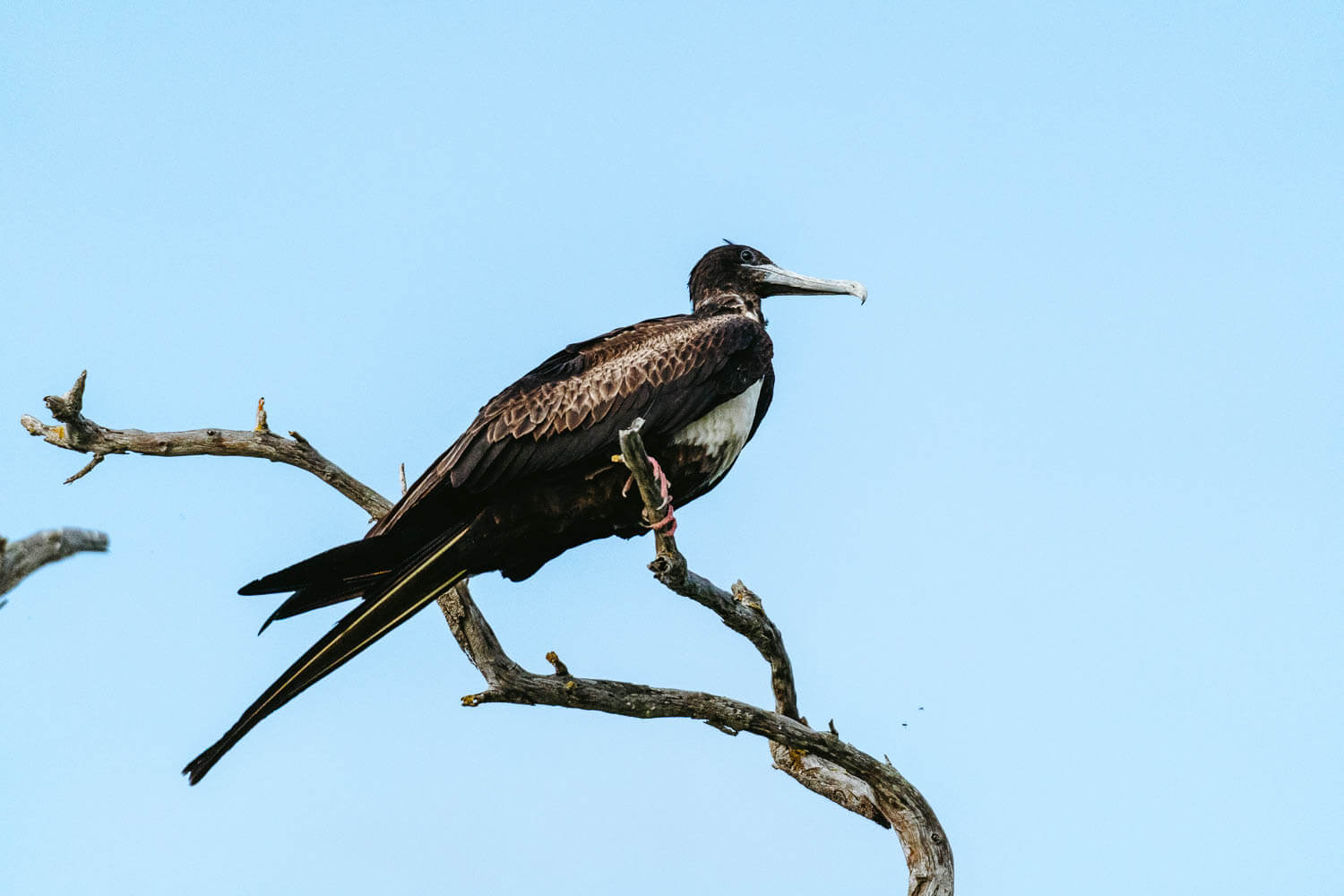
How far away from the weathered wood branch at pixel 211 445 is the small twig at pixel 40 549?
288 centimetres

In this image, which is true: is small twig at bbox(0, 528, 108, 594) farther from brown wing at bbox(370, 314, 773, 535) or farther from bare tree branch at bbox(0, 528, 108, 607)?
brown wing at bbox(370, 314, 773, 535)

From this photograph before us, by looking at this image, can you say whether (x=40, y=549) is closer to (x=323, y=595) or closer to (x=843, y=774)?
(x=323, y=595)

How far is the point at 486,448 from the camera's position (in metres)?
5.31

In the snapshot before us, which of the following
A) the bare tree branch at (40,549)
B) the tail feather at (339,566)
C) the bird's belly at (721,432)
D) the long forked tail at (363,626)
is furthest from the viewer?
the bird's belly at (721,432)

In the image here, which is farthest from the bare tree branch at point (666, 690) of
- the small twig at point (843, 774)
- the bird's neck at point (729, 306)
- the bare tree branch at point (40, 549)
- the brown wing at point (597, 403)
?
the bare tree branch at point (40, 549)

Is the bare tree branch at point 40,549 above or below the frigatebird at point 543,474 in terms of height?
below

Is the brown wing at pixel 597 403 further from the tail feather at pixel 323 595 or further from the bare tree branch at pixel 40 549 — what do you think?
the bare tree branch at pixel 40 549

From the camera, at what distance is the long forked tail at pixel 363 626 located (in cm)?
478

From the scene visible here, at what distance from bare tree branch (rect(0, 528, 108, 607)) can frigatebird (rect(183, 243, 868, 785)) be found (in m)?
2.08

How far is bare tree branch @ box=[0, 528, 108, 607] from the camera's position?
2.90 meters

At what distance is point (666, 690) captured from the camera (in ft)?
16.5

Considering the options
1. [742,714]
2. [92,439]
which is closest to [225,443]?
[92,439]

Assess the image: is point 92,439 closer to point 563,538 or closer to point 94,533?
point 563,538

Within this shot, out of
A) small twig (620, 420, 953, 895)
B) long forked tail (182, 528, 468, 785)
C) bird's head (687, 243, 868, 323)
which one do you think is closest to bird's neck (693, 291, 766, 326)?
bird's head (687, 243, 868, 323)
